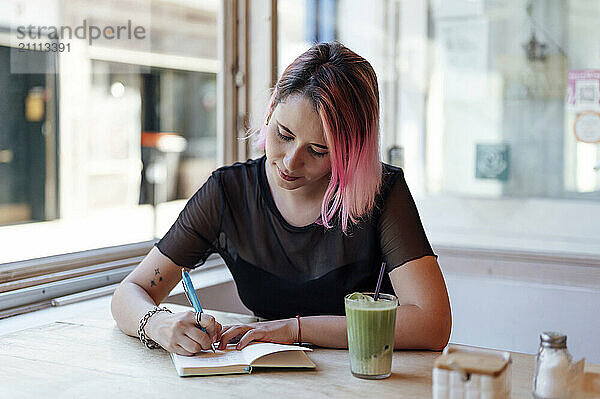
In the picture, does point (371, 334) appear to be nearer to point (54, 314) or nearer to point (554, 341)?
point (554, 341)

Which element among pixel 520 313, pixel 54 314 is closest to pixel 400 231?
pixel 54 314

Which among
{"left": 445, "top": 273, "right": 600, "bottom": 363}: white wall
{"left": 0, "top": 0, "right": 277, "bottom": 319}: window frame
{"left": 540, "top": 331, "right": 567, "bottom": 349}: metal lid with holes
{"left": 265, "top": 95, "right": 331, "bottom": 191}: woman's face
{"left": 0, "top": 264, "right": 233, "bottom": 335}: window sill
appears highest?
{"left": 0, "top": 0, "right": 277, "bottom": 319}: window frame

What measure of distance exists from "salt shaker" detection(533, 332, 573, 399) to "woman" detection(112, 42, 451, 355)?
0.36m

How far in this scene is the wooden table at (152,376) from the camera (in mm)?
1191

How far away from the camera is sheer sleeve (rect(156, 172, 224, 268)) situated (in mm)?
1735

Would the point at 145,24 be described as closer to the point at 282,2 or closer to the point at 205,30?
the point at 205,30

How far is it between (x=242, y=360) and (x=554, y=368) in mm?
529

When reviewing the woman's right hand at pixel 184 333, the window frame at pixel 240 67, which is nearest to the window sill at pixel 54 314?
the woman's right hand at pixel 184 333

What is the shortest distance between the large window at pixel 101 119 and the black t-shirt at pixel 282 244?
524 millimetres

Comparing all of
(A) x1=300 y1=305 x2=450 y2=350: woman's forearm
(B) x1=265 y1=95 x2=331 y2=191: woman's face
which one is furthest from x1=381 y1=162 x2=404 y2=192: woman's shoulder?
(A) x1=300 y1=305 x2=450 y2=350: woman's forearm

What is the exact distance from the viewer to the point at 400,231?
1622mm

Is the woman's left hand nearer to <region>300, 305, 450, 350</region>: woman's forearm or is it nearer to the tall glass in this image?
<region>300, 305, 450, 350</region>: woman's forearm

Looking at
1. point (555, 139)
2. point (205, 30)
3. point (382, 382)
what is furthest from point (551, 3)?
point (382, 382)

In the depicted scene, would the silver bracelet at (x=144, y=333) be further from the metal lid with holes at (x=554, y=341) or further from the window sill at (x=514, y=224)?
the window sill at (x=514, y=224)
